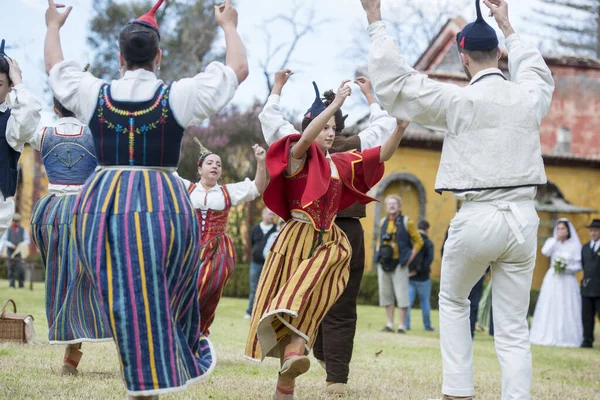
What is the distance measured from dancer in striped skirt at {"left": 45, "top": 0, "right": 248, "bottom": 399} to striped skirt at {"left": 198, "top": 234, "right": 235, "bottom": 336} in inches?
106

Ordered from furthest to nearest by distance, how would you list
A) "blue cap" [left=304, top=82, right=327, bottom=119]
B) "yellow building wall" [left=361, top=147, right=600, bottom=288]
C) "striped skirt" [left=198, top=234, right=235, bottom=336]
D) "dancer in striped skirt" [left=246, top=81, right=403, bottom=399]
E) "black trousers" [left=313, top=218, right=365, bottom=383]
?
1. "yellow building wall" [left=361, top=147, right=600, bottom=288]
2. "striped skirt" [left=198, top=234, right=235, bottom=336]
3. "black trousers" [left=313, top=218, right=365, bottom=383]
4. "blue cap" [left=304, top=82, right=327, bottom=119]
5. "dancer in striped skirt" [left=246, top=81, right=403, bottom=399]

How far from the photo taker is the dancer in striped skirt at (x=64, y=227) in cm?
597

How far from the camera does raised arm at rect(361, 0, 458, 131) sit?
4637mm

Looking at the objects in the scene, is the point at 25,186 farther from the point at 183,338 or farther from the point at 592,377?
the point at 183,338

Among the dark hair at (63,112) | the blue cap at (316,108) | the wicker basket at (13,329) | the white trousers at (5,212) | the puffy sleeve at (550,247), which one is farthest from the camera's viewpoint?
the puffy sleeve at (550,247)

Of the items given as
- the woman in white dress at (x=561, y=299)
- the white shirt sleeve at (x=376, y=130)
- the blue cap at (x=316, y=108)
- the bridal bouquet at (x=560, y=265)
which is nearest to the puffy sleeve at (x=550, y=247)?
the woman in white dress at (x=561, y=299)

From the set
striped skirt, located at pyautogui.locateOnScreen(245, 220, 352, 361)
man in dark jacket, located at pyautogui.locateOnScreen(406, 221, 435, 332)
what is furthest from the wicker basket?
man in dark jacket, located at pyautogui.locateOnScreen(406, 221, 435, 332)

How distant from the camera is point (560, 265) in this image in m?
13.9

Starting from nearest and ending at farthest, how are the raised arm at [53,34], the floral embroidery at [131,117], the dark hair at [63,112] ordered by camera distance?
the floral embroidery at [131,117] → the raised arm at [53,34] → the dark hair at [63,112]

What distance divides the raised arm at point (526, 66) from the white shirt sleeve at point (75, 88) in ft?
7.89

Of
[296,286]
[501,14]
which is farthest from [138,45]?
[501,14]

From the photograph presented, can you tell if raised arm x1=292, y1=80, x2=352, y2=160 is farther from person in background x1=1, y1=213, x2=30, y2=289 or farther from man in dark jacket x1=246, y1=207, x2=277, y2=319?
person in background x1=1, y1=213, x2=30, y2=289

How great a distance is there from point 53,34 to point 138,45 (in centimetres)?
45

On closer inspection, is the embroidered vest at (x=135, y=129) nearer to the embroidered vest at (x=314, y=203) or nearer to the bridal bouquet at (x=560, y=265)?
the embroidered vest at (x=314, y=203)
